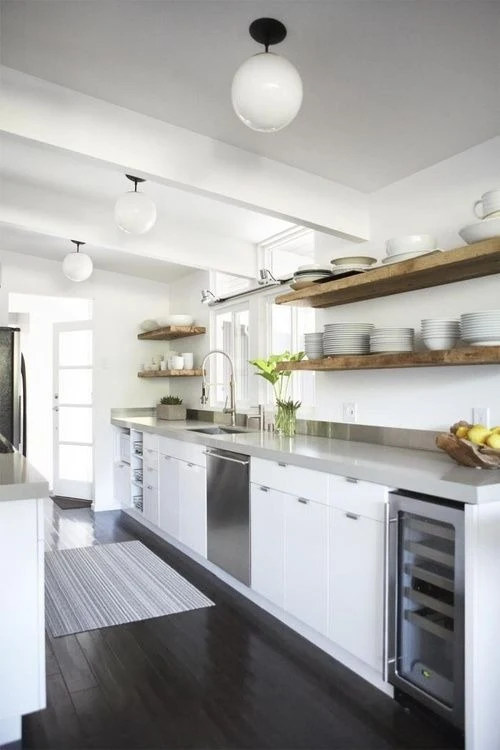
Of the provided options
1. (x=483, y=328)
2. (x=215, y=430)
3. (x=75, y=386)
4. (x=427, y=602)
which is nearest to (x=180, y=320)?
(x=215, y=430)

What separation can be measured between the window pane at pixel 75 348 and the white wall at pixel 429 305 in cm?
326

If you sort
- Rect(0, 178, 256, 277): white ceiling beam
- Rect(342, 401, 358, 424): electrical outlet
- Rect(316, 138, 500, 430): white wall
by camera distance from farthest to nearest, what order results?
Rect(0, 178, 256, 277): white ceiling beam
Rect(342, 401, 358, 424): electrical outlet
Rect(316, 138, 500, 430): white wall

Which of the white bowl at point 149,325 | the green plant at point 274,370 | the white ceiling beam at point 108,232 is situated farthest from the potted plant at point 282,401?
the white bowl at point 149,325

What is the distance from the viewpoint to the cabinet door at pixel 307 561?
239cm

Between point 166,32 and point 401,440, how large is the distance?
2.16 meters

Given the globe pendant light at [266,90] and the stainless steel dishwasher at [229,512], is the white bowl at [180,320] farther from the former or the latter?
the globe pendant light at [266,90]

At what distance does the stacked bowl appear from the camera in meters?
2.37

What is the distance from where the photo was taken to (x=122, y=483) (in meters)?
5.23

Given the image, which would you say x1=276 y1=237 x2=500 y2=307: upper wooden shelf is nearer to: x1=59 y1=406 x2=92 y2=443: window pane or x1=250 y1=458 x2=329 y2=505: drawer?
x1=250 y1=458 x2=329 y2=505: drawer

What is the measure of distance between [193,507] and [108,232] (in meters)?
2.23

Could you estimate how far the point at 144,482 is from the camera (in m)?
4.64

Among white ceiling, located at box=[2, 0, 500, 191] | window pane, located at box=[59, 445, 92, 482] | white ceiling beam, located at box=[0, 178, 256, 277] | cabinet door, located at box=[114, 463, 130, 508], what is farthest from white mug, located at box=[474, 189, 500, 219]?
window pane, located at box=[59, 445, 92, 482]

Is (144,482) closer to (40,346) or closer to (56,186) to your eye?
(56,186)

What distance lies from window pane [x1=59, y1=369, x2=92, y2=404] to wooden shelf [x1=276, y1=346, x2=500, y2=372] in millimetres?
3099
